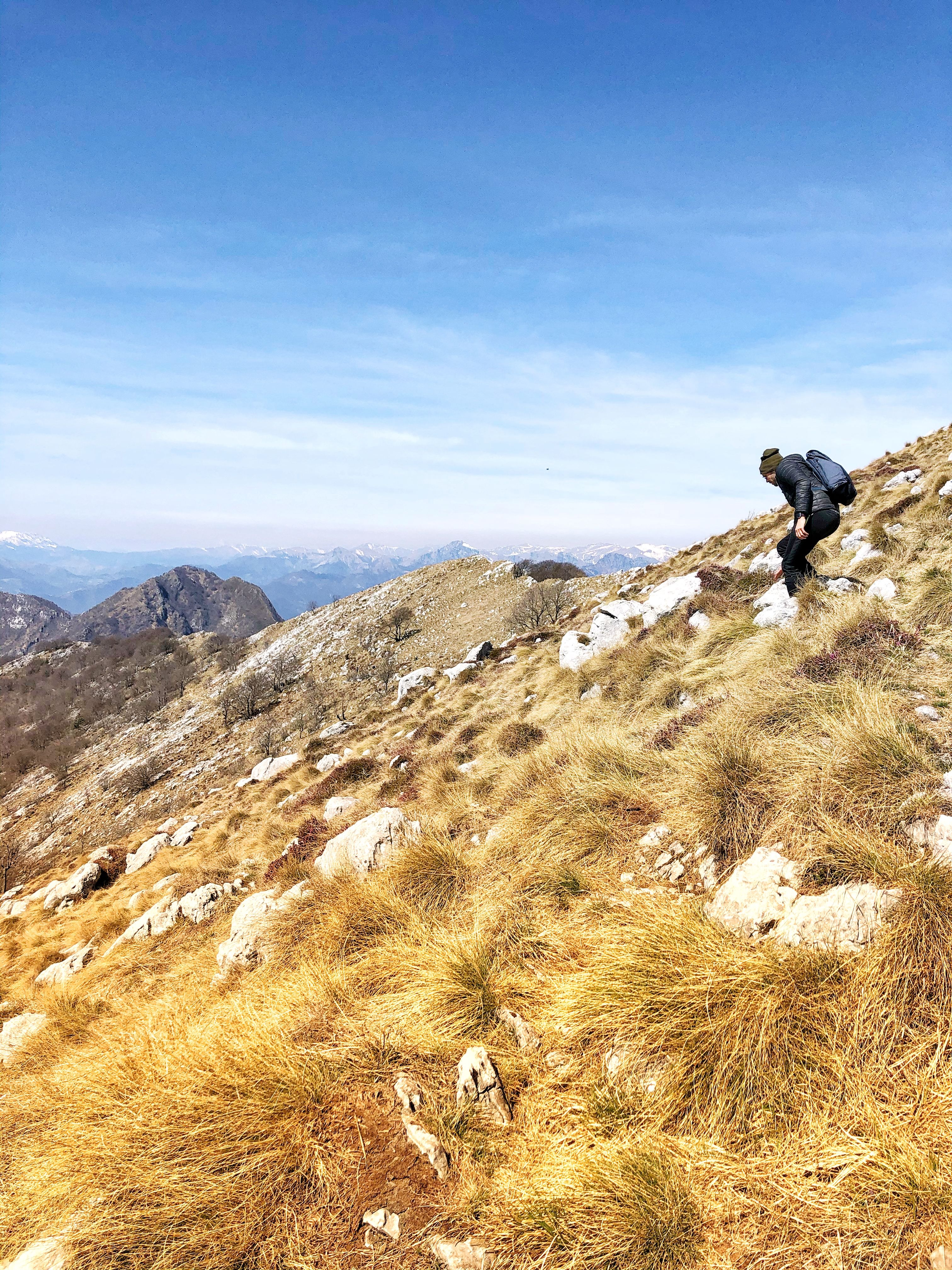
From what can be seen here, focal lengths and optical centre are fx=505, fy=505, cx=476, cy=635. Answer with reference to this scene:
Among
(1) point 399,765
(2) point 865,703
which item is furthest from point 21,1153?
(1) point 399,765

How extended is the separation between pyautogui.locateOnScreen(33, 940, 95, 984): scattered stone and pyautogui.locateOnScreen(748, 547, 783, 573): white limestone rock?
17.4 metres

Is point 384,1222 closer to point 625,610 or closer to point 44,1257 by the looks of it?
point 44,1257

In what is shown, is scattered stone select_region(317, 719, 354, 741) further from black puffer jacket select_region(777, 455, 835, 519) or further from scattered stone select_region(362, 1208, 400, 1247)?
scattered stone select_region(362, 1208, 400, 1247)

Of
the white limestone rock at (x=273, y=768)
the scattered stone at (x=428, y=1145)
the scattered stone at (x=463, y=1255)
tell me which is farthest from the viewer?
the white limestone rock at (x=273, y=768)

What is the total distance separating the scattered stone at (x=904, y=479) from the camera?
58.9 feet

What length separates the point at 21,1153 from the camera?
3545mm

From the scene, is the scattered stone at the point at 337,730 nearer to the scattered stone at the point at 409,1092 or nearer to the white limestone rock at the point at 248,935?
the white limestone rock at the point at 248,935

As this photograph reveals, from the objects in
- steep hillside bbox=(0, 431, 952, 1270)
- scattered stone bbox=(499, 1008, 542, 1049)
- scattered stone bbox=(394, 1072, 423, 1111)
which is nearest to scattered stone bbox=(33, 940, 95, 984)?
steep hillside bbox=(0, 431, 952, 1270)

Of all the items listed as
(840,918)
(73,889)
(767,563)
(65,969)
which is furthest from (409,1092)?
(73,889)

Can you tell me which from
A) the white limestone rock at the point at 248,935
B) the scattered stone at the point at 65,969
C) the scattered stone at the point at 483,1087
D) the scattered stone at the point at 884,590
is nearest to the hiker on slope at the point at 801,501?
the scattered stone at the point at 884,590

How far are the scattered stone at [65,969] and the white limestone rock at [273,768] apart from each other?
9.61 meters

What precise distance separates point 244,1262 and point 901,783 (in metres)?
5.28

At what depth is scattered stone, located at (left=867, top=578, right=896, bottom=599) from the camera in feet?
27.7

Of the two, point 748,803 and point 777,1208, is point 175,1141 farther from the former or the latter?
point 748,803
